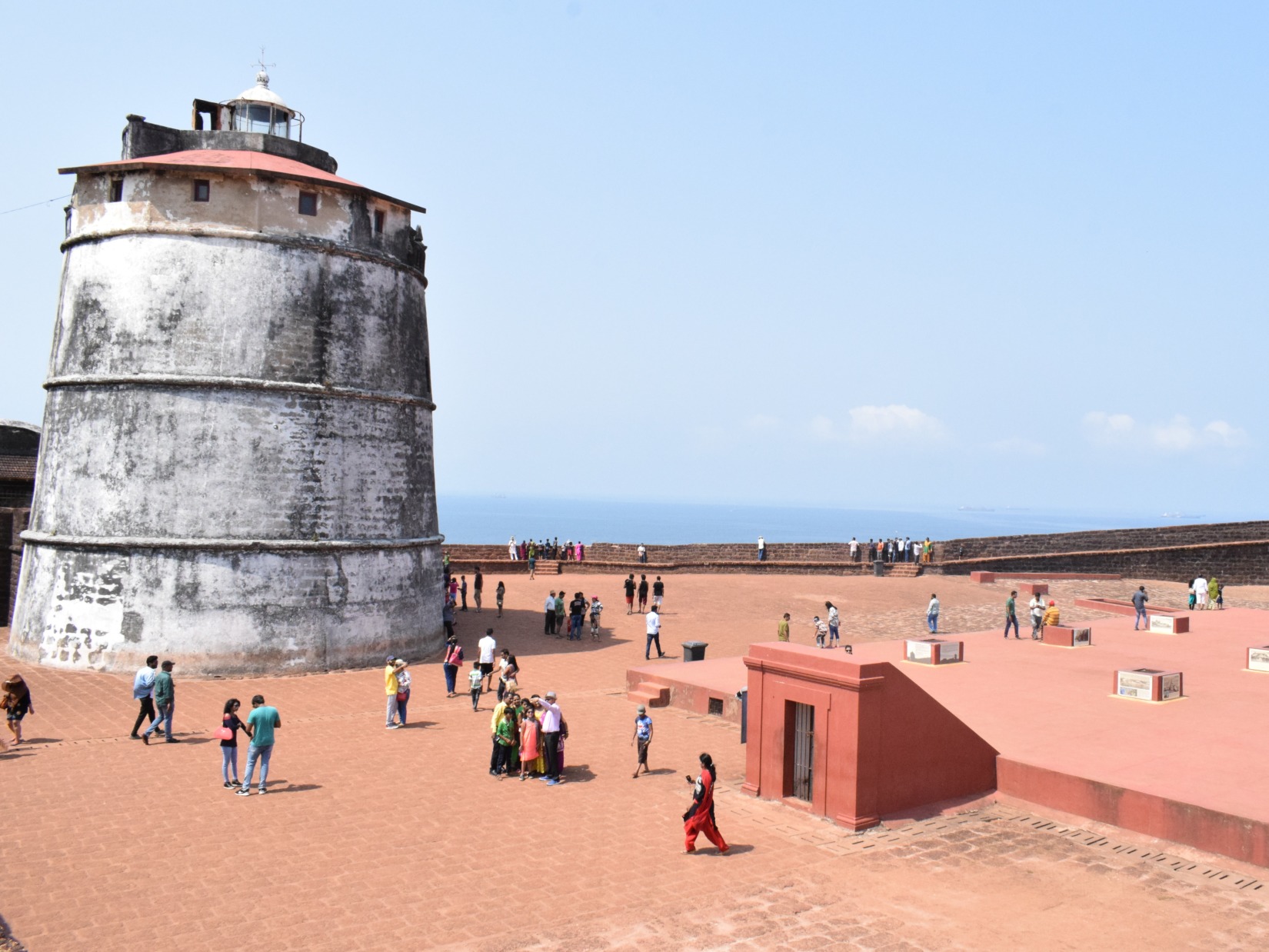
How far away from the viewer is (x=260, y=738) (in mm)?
11055

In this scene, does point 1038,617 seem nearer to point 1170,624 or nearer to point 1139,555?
point 1170,624

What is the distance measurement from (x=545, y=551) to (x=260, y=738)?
24.7 metres

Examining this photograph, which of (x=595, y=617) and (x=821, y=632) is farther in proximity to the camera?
(x=595, y=617)

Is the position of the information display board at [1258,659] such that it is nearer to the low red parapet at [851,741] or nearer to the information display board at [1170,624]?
the information display board at [1170,624]

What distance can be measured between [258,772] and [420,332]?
11766 millimetres

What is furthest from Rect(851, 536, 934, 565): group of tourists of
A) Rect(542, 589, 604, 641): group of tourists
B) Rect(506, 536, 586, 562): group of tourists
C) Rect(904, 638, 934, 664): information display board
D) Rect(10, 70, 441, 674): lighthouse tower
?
Rect(10, 70, 441, 674): lighthouse tower

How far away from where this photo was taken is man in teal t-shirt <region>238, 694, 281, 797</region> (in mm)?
11008

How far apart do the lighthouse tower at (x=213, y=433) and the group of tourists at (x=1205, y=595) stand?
23.4m

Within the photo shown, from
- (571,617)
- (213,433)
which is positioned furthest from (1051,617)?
(213,433)

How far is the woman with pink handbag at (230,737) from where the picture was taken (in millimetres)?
10938

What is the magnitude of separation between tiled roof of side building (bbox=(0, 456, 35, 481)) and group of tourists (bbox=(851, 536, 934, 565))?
85.1 feet

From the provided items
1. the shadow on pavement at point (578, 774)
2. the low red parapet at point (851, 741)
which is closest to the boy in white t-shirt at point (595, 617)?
the shadow on pavement at point (578, 774)

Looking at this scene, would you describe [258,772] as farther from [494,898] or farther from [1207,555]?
[1207,555]

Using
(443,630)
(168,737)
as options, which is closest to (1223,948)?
(168,737)
